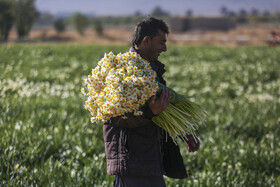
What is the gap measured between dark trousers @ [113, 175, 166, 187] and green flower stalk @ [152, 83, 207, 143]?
0.36 metres

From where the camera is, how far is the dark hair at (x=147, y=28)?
2465 mm

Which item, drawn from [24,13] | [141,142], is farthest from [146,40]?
[24,13]

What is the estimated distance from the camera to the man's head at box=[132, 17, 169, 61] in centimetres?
246

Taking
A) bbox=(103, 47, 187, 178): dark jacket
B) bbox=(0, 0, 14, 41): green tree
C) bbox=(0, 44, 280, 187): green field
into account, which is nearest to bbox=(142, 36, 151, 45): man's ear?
bbox=(103, 47, 187, 178): dark jacket

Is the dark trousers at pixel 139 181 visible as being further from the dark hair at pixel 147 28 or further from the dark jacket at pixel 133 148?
the dark hair at pixel 147 28

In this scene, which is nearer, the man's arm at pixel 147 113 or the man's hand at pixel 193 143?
the man's arm at pixel 147 113

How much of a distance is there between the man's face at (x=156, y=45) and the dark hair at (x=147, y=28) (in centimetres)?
3

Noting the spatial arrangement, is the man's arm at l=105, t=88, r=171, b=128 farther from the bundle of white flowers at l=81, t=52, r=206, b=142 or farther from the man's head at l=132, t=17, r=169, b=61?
the man's head at l=132, t=17, r=169, b=61

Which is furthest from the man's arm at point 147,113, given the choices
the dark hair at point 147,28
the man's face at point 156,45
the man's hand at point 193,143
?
the man's hand at point 193,143

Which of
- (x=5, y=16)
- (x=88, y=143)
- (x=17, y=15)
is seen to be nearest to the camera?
(x=88, y=143)

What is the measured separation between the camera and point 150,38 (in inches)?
96.7

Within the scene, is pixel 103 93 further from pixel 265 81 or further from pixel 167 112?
pixel 265 81

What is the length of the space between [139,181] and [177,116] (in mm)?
592

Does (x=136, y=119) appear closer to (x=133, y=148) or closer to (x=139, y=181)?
(x=133, y=148)
